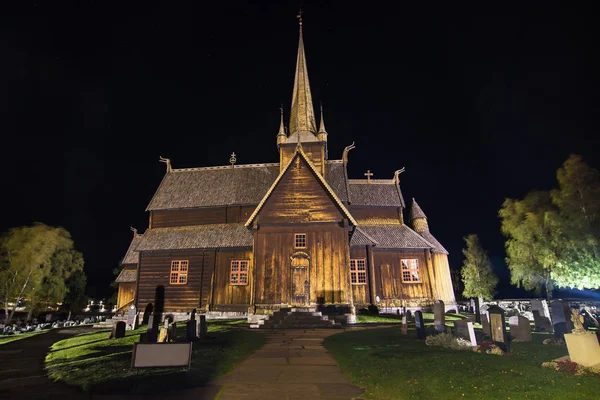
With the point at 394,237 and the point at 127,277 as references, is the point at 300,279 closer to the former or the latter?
the point at 394,237

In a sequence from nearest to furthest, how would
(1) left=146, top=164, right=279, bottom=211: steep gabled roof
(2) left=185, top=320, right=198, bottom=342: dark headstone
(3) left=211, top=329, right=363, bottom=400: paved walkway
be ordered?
(3) left=211, top=329, right=363, bottom=400: paved walkway < (2) left=185, top=320, right=198, bottom=342: dark headstone < (1) left=146, top=164, right=279, bottom=211: steep gabled roof

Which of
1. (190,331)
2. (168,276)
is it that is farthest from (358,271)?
(190,331)

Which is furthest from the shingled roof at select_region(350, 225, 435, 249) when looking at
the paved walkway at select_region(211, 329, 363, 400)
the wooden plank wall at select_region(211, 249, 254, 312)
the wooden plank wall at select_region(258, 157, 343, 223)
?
the paved walkway at select_region(211, 329, 363, 400)

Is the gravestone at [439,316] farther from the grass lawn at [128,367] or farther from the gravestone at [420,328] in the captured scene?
the grass lawn at [128,367]

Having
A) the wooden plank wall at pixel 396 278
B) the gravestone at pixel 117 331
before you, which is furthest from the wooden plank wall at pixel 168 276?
the wooden plank wall at pixel 396 278

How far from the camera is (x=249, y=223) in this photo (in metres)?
23.0

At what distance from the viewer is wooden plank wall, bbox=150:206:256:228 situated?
30.7 meters

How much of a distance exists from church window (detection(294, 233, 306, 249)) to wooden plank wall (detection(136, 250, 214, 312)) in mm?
8857

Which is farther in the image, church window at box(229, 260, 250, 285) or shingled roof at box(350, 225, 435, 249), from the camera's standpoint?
shingled roof at box(350, 225, 435, 249)

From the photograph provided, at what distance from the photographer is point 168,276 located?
28.4 meters

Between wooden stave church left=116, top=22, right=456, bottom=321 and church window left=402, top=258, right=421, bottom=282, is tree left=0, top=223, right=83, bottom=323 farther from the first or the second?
church window left=402, top=258, right=421, bottom=282

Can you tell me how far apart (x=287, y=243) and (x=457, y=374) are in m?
15.2

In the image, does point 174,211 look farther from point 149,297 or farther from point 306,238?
point 306,238

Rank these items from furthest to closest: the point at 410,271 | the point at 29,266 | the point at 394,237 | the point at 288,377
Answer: the point at 29,266
the point at 394,237
the point at 410,271
the point at 288,377
